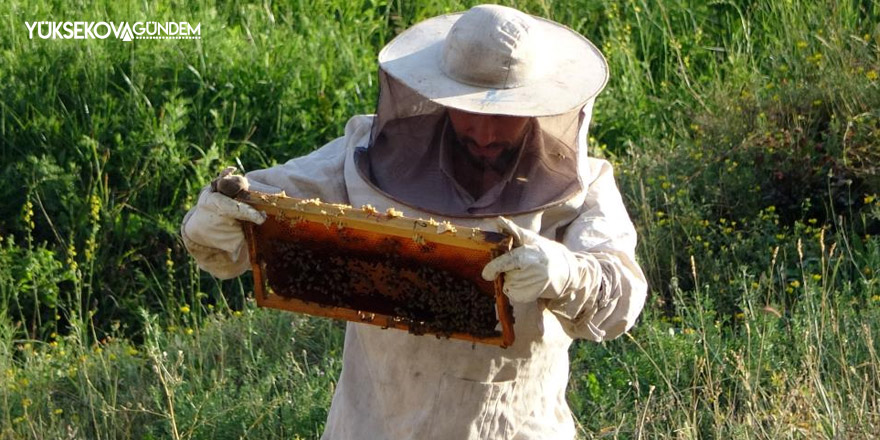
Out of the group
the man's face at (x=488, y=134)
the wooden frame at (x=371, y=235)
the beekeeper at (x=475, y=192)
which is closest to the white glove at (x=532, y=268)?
the wooden frame at (x=371, y=235)

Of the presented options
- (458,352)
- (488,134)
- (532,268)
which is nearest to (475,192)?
(488,134)

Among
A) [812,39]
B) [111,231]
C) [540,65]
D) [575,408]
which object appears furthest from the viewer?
[812,39]

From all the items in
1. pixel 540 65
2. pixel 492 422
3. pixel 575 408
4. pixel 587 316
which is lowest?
pixel 575 408

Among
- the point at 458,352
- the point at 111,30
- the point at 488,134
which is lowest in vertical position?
the point at 111,30

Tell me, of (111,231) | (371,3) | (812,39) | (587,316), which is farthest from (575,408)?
(371,3)

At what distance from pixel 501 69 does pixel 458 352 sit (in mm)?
801

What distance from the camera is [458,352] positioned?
3730 millimetres

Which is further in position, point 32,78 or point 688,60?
point 688,60

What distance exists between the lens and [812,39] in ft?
25.8

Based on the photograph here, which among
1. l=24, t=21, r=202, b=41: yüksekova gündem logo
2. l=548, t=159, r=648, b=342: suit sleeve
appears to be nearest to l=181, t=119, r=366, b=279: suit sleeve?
l=548, t=159, r=648, b=342: suit sleeve

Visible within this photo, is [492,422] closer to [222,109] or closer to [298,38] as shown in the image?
[222,109]

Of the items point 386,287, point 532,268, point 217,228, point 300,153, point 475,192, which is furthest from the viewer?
point 300,153

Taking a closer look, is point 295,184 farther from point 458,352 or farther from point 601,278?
point 601,278

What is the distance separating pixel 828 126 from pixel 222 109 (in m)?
3.33
